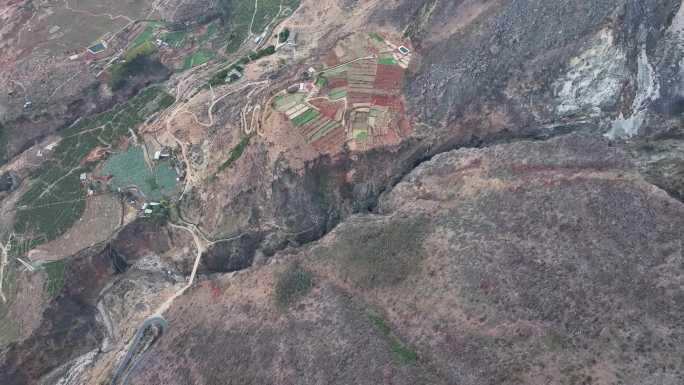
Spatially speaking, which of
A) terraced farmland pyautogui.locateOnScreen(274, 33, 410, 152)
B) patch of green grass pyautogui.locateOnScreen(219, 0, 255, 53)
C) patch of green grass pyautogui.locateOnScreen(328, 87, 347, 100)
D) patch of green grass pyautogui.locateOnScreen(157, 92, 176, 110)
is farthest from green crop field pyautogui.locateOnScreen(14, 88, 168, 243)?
patch of green grass pyautogui.locateOnScreen(328, 87, 347, 100)

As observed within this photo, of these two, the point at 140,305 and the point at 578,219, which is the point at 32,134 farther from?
the point at 578,219

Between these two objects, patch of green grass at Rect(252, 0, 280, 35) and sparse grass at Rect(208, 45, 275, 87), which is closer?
sparse grass at Rect(208, 45, 275, 87)

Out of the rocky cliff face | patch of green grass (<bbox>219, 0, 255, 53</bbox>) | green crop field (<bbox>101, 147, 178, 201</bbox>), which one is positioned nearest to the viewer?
the rocky cliff face

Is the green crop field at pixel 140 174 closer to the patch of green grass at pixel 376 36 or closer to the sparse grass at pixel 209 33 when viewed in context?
the sparse grass at pixel 209 33

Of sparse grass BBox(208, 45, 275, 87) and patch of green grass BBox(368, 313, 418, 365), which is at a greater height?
sparse grass BBox(208, 45, 275, 87)

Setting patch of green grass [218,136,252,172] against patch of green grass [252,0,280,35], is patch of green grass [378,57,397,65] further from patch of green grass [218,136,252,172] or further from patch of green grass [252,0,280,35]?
patch of green grass [252,0,280,35]

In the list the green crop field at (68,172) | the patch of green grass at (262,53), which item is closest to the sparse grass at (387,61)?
the patch of green grass at (262,53)

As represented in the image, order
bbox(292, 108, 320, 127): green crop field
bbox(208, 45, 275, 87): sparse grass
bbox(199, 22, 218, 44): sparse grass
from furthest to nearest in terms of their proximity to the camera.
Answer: bbox(199, 22, 218, 44): sparse grass → bbox(208, 45, 275, 87): sparse grass → bbox(292, 108, 320, 127): green crop field
